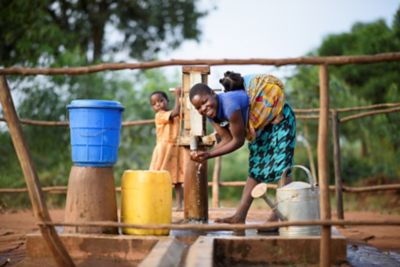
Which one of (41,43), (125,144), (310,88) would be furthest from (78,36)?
(310,88)

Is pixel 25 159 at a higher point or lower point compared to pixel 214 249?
higher

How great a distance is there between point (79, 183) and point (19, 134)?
2.63 feet

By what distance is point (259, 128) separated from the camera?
386 cm

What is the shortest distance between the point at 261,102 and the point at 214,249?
1.07m

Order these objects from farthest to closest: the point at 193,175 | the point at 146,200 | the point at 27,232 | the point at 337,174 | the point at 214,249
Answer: the point at 337,174, the point at 27,232, the point at 193,175, the point at 146,200, the point at 214,249

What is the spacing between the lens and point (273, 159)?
3867 mm

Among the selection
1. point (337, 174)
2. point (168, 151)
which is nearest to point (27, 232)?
point (168, 151)

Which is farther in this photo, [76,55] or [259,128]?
[76,55]

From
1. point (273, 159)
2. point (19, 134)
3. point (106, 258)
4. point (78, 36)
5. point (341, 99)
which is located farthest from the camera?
point (78, 36)

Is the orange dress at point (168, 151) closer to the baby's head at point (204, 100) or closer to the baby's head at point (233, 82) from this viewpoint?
the baby's head at point (233, 82)

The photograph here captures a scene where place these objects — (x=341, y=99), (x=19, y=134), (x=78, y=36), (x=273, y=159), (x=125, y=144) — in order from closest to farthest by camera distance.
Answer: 1. (x=19, y=134)
2. (x=273, y=159)
3. (x=341, y=99)
4. (x=125, y=144)
5. (x=78, y=36)

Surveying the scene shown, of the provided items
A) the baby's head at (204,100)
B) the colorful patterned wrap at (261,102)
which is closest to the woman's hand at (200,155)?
the baby's head at (204,100)

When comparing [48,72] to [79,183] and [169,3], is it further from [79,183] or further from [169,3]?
[169,3]

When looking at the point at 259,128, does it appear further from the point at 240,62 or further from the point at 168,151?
the point at 168,151
